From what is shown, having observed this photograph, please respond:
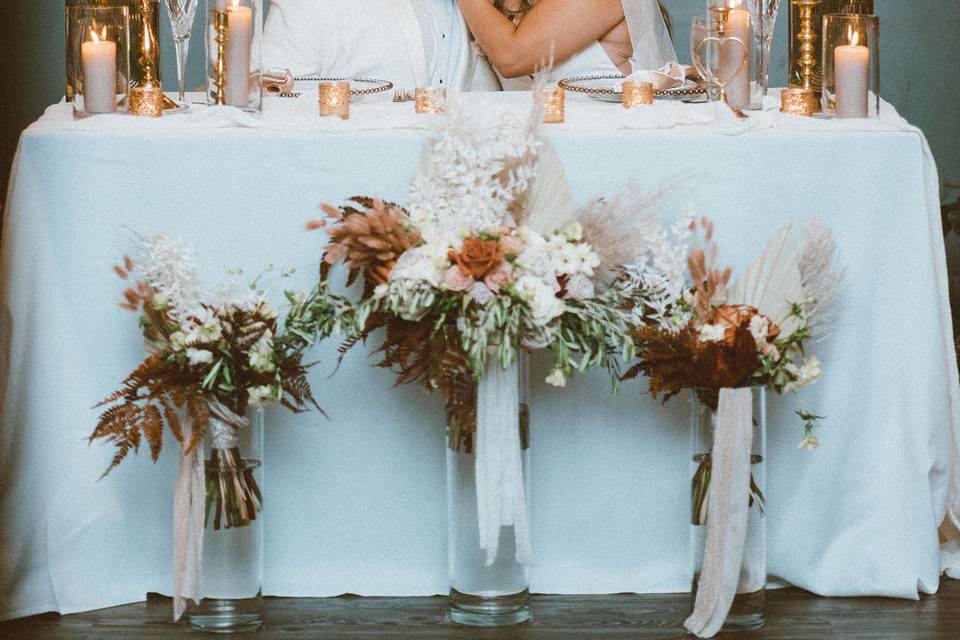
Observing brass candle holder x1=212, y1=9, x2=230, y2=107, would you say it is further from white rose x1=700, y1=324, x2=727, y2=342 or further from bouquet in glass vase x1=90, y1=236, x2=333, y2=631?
white rose x1=700, y1=324, x2=727, y2=342

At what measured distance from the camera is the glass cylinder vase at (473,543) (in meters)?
2.19

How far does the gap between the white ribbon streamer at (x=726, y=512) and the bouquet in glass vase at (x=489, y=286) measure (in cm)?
19

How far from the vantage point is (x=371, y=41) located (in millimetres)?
3281

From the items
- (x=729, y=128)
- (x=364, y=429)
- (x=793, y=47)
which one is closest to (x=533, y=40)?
(x=793, y=47)

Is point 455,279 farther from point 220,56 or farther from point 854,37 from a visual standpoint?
point 854,37

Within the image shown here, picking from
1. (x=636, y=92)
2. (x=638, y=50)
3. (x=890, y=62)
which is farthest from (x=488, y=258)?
(x=890, y=62)

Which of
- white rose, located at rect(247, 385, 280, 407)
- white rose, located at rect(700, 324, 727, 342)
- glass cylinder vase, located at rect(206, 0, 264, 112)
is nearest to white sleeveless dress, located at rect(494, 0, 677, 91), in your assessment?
glass cylinder vase, located at rect(206, 0, 264, 112)

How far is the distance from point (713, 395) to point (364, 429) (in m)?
0.59

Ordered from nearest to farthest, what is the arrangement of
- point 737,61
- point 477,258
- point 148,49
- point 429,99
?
point 477,258 → point 429,99 → point 737,61 → point 148,49

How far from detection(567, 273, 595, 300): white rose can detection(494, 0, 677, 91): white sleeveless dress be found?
1.10m

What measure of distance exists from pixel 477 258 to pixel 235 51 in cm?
68

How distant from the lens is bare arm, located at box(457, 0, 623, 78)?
10.2ft

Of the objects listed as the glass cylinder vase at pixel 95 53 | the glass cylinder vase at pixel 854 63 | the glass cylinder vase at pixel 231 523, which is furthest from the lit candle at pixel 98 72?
the glass cylinder vase at pixel 854 63

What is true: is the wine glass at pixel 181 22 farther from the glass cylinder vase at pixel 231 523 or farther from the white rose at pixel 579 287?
the white rose at pixel 579 287
